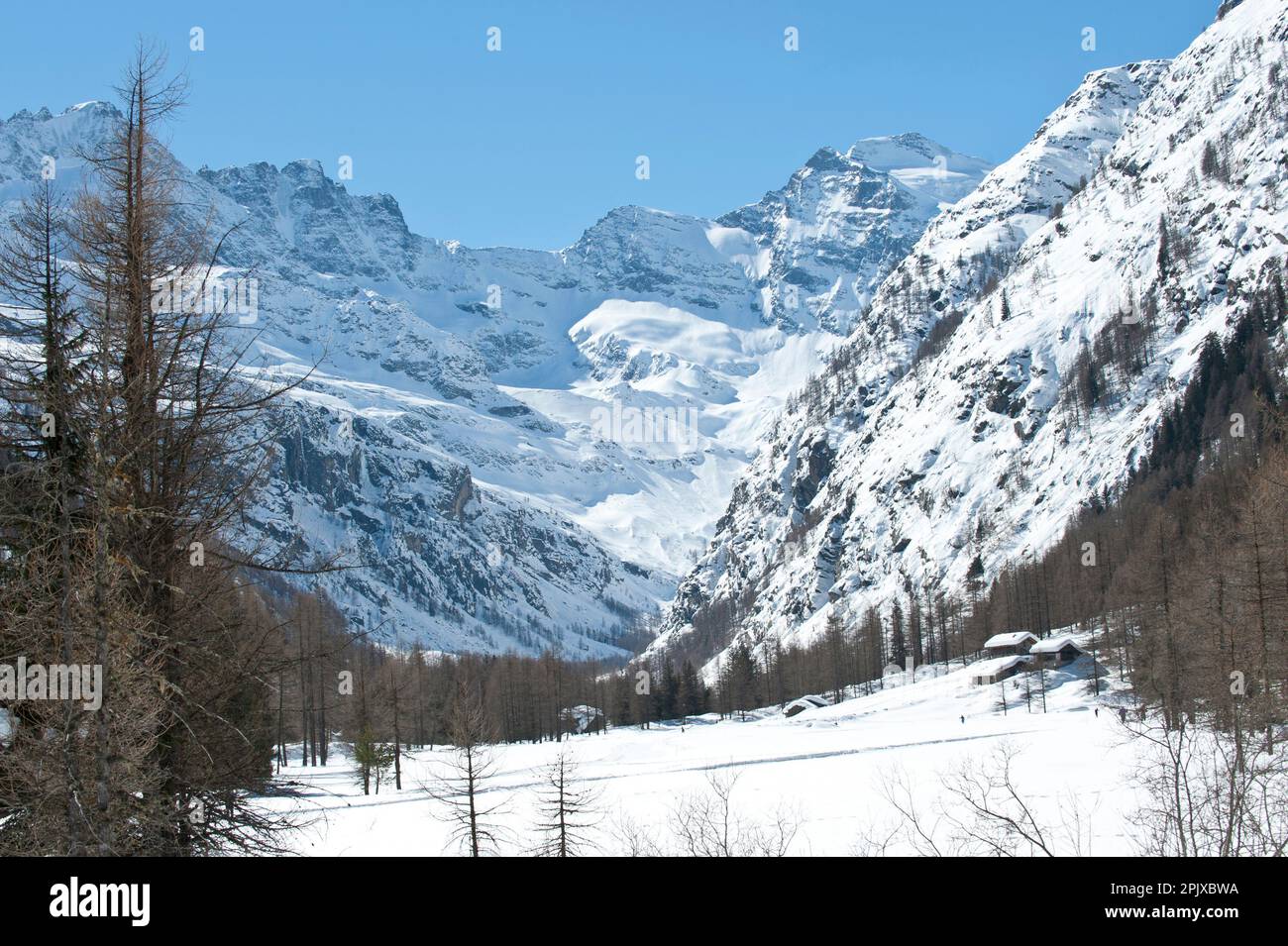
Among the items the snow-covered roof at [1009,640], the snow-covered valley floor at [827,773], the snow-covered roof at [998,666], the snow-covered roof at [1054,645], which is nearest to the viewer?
the snow-covered valley floor at [827,773]

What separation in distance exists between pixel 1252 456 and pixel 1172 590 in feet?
231

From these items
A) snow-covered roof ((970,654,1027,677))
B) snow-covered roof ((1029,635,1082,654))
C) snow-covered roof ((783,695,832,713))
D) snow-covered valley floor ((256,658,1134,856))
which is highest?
snow-covered roof ((1029,635,1082,654))

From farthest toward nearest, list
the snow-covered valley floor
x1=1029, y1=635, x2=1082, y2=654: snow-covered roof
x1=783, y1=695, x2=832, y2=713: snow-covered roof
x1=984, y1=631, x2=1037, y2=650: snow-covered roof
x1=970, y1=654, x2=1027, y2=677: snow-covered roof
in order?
1. x1=783, y1=695, x2=832, y2=713: snow-covered roof
2. x1=984, y1=631, x2=1037, y2=650: snow-covered roof
3. x1=970, y1=654, x2=1027, y2=677: snow-covered roof
4. x1=1029, y1=635, x2=1082, y2=654: snow-covered roof
5. the snow-covered valley floor

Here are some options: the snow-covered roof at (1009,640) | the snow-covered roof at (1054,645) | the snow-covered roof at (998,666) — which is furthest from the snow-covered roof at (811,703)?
the snow-covered roof at (1054,645)

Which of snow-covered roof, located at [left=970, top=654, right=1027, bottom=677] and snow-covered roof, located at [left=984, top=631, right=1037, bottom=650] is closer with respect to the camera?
snow-covered roof, located at [left=970, top=654, right=1027, bottom=677]

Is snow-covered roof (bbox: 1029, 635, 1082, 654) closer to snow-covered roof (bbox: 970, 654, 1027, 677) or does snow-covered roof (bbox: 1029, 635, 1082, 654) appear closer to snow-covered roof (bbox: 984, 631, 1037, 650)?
snow-covered roof (bbox: 970, 654, 1027, 677)

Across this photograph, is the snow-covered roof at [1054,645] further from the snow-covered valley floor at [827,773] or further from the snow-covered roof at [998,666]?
the snow-covered valley floor at [827,773]

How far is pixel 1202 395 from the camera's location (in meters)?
162

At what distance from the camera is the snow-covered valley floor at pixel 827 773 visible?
3300cm

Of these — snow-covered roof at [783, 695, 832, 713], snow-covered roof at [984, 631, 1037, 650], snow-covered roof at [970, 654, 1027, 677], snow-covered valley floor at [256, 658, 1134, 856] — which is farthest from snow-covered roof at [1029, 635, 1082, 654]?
snow-covered roof at [783, 695, 832, 713]

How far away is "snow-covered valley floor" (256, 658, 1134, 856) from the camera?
3300 cm
